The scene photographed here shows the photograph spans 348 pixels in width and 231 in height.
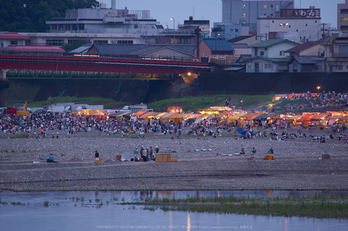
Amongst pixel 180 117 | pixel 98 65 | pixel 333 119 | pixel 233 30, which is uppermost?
pixel 233 30

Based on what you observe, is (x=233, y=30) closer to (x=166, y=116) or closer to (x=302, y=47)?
(x=302, y=47)

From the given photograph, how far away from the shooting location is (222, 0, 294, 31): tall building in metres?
120

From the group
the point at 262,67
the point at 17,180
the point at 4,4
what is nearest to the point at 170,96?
the point at 262,67

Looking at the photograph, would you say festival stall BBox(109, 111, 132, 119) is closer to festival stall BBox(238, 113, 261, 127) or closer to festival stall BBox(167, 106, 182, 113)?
festival stall BBox(167, 106, 182, 113)

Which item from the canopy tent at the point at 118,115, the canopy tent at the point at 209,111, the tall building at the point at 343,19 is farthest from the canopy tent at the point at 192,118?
the tall building at the point at 343,19

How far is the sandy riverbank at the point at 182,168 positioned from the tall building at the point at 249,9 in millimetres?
85233

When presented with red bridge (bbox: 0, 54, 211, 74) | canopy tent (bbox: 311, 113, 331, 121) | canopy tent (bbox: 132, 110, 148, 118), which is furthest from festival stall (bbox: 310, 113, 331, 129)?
red bridge (bbox: 0, 54, 211, 74)

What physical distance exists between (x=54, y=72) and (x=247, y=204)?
4740 centimetres

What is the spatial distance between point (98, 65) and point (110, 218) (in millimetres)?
41606

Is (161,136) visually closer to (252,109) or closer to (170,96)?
(252,109)

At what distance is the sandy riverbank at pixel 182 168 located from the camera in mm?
26719

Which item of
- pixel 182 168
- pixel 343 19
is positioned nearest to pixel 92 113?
pixel 182 168

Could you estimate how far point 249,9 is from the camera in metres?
124

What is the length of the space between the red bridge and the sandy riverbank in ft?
71.8
